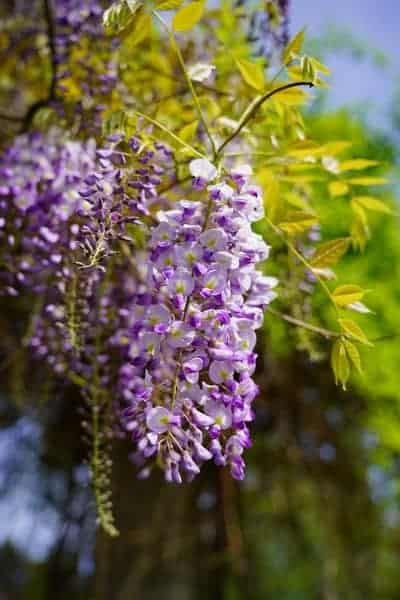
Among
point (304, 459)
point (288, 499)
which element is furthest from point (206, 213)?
point (288, 499)

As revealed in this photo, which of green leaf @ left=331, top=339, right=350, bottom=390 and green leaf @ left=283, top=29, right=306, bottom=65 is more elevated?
green leaf @ left=283, top=29, right=306, bottom=65

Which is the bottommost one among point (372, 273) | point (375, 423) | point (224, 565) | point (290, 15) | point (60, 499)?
point (224, 565)

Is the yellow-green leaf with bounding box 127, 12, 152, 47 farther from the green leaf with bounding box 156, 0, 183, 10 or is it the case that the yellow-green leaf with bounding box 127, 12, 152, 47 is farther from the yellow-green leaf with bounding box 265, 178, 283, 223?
the yellow-green leaf with bounding box 265, 178, 283, 223

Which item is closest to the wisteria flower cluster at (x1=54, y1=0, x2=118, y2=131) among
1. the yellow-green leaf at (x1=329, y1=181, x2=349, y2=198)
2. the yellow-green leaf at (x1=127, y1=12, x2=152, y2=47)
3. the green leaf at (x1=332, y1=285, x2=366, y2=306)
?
the yellow-green leaf at (x1=127, y1=12, x2=152, y2=47)

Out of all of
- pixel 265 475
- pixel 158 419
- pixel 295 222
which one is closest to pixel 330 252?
pixel 295 222

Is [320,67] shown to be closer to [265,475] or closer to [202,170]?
[202,170]

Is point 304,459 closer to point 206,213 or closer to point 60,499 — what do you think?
point 60,499
